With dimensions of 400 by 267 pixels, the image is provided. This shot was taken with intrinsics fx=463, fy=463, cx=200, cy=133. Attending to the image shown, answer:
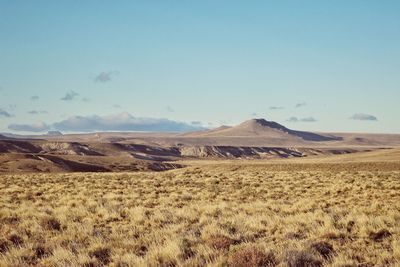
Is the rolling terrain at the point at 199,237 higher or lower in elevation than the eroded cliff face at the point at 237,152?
higher

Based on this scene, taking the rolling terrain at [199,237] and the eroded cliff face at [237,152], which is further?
the eroded cliff face at [237,152]

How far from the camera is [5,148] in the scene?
10556cm

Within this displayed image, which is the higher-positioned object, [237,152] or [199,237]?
[199,237]

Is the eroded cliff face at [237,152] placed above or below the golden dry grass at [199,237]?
below

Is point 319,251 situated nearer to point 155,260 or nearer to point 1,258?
point 155,260

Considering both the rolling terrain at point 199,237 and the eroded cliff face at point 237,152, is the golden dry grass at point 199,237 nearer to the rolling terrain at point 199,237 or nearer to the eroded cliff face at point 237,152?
the rolling terrain at point 199,237

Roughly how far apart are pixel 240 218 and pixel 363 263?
562 cm

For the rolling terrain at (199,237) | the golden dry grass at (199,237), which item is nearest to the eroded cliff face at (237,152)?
the rolling terrain at (199,237)

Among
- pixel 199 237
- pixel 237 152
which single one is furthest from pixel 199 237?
pixel 237 152

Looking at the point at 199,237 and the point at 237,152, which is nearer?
the point at 199,237

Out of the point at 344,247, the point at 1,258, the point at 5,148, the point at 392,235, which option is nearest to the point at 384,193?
the point at 392,235

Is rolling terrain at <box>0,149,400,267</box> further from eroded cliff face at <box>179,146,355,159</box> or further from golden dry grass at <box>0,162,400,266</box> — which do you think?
eroded cliff face at <box>179,146,355,159</box>

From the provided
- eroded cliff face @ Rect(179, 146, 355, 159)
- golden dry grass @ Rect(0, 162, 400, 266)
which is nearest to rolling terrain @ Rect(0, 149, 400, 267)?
golden dry grass @ Rect(0, 162, 400, 266)

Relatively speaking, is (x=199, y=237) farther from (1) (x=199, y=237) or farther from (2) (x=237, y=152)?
(2) (x=237, y=152)
